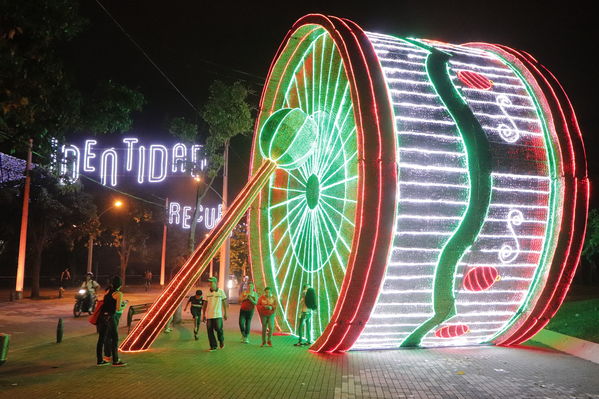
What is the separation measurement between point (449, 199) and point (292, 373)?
181 inches

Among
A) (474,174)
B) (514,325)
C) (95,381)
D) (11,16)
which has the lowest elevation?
(95,381)

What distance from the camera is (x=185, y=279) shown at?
13.8 metres

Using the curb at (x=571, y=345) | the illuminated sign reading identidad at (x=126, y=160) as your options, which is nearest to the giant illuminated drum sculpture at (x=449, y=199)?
the curb at (x=571, y=345)

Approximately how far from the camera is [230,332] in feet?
57.2

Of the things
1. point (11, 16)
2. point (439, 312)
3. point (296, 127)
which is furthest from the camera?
point (296, 127)

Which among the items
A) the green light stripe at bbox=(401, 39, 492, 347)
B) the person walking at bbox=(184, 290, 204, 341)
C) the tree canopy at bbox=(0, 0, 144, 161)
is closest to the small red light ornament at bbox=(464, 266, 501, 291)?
the green light stripe at bbox=(401, 39, 492, 347)

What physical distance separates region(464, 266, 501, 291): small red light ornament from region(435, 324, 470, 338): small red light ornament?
40.6 inches

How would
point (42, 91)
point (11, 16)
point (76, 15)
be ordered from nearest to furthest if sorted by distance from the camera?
point (11, 16) → point (42, 91) → point (76, 15)

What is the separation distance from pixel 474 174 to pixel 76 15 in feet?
29.8

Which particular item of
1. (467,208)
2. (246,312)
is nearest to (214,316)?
(246,312)

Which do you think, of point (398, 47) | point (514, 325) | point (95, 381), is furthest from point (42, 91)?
point (514, 325)

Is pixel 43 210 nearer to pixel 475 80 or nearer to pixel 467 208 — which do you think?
pixel 475 80

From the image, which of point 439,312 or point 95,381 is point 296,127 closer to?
point 439,312

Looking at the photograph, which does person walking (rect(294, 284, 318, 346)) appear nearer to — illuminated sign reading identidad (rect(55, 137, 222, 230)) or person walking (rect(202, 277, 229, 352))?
person walking (rect(202, 277, 229, 352))
